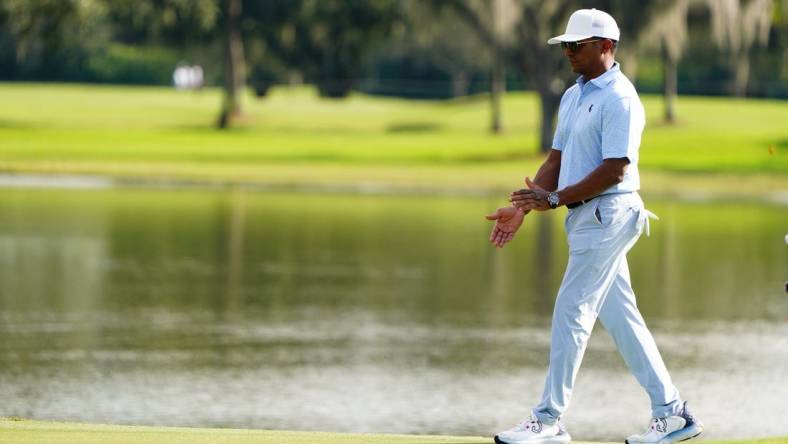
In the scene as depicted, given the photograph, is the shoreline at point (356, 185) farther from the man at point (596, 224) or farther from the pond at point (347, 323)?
the man at point (596, 224)

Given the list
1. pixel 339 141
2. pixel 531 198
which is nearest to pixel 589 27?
pixel 531 198

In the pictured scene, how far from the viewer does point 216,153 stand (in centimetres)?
4097

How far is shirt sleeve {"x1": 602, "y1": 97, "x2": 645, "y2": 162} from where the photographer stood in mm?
7195

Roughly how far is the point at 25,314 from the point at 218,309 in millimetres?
1646

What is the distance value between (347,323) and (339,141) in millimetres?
31256

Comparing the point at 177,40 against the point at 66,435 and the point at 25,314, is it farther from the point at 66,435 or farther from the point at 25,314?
the point at 66,435

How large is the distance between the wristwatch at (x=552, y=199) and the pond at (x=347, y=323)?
107 inches

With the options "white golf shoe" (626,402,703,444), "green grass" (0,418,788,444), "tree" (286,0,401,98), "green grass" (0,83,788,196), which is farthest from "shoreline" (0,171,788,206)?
"white golf shoe" (626,402,703,444)

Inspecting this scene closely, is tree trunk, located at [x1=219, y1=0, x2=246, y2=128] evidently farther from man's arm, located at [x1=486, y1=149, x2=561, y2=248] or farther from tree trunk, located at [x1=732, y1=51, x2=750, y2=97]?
man's arm, located at [x1=486, y1=149, x2=561, y2=248]

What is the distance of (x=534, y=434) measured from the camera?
24.0 feet

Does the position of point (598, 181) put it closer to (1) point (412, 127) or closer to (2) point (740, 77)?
(1) point (412, 127)

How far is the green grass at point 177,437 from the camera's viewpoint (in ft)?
23.7

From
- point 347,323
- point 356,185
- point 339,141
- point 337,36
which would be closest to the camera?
point 347,323

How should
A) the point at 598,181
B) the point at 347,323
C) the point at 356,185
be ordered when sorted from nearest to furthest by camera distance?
the point at 598,181, the point at 347,323, the point at 356,185
